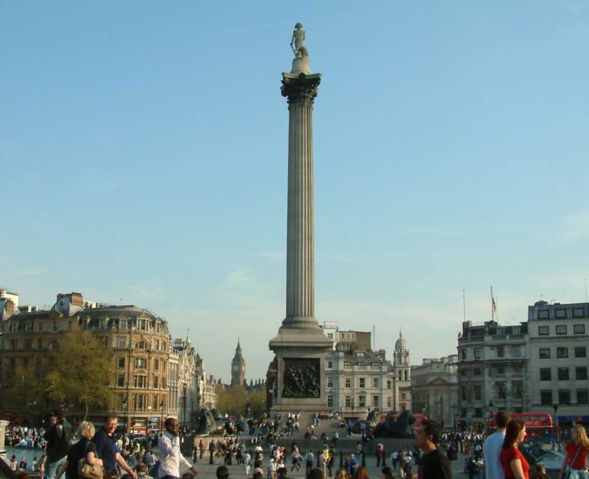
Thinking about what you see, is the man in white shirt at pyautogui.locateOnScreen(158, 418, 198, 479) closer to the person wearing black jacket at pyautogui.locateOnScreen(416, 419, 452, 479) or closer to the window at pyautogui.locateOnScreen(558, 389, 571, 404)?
the person wearing black jacket at pyautogui.locateOnScreen(416, 419, 452, 479)

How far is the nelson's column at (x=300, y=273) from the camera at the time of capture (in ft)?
196

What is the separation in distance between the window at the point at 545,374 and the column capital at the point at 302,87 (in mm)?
51825

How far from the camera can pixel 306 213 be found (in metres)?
63.6

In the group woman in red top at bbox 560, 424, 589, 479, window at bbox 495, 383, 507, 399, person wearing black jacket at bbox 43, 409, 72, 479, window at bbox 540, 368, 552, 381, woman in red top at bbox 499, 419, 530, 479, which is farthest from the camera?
window at bbox 495, 383, 507, 399

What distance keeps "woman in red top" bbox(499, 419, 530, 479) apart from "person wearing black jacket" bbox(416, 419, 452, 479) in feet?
3.17

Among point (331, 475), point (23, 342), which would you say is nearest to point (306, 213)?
point (331, 475)

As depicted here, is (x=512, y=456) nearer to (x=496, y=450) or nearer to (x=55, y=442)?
(x=496, y=450)

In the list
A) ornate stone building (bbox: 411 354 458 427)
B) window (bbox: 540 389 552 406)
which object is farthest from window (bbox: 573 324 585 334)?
ornate stone building (bbox: 411 354 458 427)

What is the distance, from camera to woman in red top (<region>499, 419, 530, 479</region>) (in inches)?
406

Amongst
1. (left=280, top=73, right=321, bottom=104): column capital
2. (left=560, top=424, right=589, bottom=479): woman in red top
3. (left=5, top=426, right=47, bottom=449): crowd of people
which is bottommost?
(left=5, top=426, right=47, bottom=449): crowd of people

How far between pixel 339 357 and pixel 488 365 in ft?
89.1

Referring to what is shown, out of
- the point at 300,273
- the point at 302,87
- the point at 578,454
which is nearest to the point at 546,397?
the point at 300,273

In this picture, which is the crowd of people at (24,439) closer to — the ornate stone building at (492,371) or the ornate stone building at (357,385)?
the ornate stone building at (492,371)

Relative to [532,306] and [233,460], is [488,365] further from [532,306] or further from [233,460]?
[233,460]
